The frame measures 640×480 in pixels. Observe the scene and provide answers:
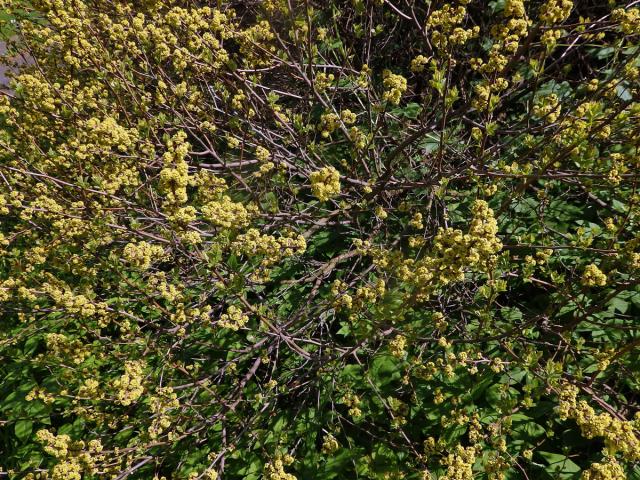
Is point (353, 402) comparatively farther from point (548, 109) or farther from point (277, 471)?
point (548, 109)

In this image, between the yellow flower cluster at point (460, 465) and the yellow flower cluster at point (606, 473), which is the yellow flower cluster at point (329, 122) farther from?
the yellow flower cluster at point (606, 473)

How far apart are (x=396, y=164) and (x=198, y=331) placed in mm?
2210

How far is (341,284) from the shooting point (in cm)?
313

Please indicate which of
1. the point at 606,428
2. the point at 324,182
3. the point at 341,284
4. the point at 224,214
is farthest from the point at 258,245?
the point at 606,428

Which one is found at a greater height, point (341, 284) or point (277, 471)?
point (341, 284)

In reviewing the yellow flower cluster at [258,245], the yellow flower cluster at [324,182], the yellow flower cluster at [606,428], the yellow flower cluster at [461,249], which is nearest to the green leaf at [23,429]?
the yellow flower cluster at [258,245]

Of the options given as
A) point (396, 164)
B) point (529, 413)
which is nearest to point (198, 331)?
point (396, 164)

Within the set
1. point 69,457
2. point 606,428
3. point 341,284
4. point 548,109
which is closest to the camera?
point 606,428

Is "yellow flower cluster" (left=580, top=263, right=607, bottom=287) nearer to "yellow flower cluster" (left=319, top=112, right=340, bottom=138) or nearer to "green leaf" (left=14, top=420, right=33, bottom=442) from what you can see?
"yellow flower cluster" (left=319, top=112, right=340, bottom=138)

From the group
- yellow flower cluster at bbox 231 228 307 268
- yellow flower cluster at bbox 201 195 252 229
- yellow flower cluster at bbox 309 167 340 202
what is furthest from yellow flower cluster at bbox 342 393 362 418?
yellow flower cluster at bbox 309 167 340 202

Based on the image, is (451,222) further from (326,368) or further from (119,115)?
(119,115)

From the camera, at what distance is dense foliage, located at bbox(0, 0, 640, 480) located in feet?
8.11

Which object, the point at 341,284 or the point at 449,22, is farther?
the point at 341,284

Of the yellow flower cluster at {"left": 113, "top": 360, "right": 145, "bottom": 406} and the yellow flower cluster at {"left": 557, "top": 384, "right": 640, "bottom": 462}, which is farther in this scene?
the yellow flower cluster at {"left": 113, "top": 360, "right": 145, "bottom": 406}
